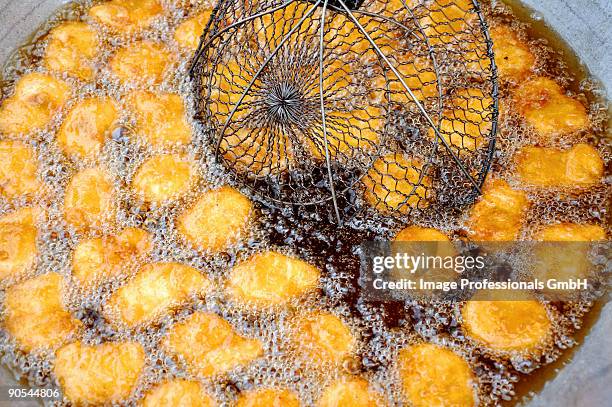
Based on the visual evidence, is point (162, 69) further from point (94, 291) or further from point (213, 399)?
point (213, 399)

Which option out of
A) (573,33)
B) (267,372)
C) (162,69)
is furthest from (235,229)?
(573,33)

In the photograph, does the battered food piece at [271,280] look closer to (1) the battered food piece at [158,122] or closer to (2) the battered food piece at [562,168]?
(1) the battered food piece at [158,122]

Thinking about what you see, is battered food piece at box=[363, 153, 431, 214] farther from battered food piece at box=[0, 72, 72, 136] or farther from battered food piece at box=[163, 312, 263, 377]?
battered food piece at box=[0, 72, 72, 136]

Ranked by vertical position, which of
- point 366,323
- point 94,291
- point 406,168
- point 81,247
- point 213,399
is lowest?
point 213,399

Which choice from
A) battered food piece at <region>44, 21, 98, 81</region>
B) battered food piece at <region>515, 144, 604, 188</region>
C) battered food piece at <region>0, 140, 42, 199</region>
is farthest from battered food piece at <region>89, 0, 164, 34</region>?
Answer: battered food piece at <region>515, 144, 604, 188</region>

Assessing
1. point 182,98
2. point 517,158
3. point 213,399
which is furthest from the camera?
point 182,98
